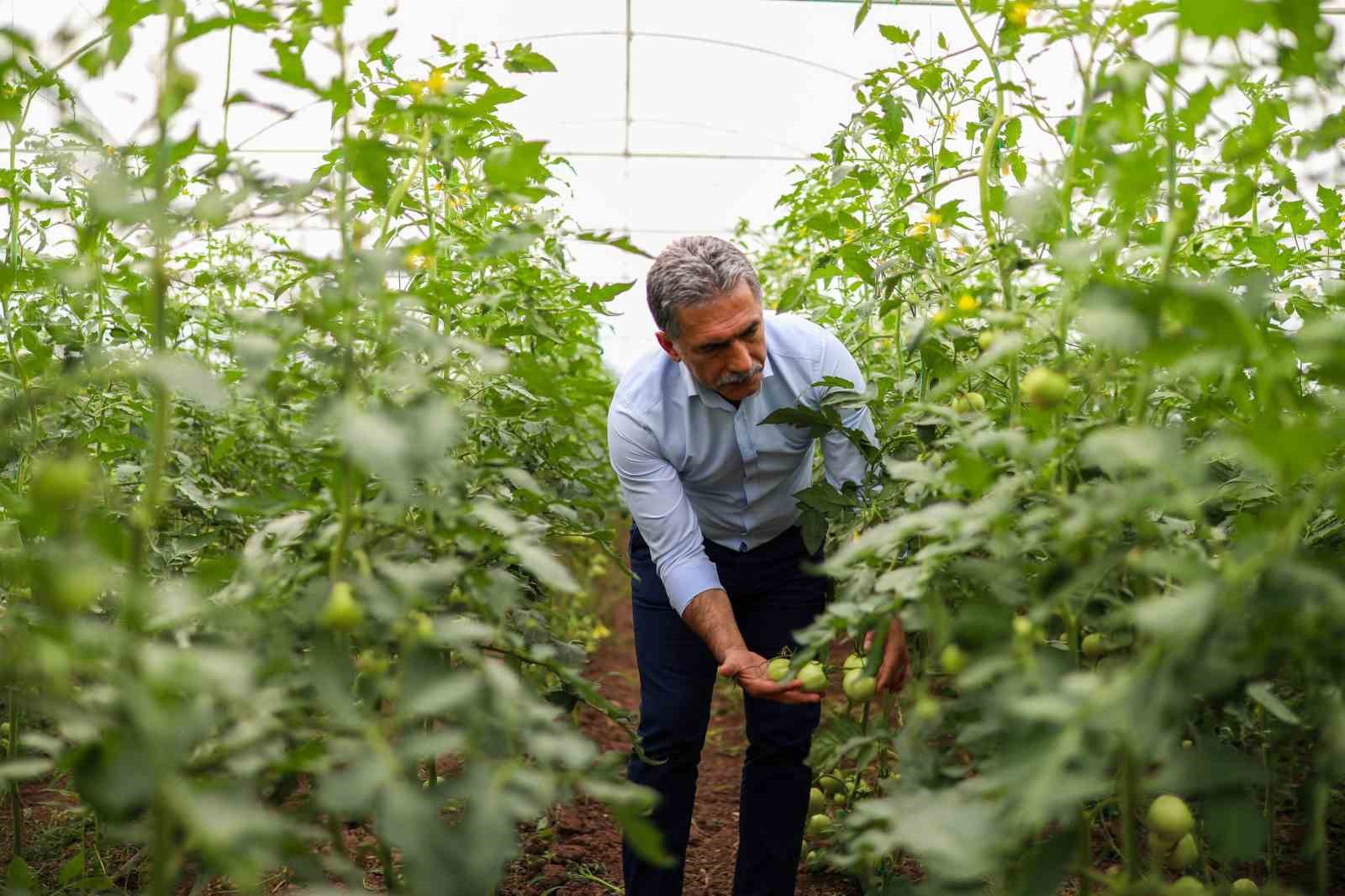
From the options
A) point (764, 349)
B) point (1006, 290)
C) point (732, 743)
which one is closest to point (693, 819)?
point (732, 743)

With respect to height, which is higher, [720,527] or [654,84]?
[654,84]

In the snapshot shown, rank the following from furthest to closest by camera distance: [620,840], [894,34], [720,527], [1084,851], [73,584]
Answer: [620,840]
[720,527]
[894,34]
[1084,851]
[73,584]

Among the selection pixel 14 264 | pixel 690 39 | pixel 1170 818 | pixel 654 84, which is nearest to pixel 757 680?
pixel 1170 818

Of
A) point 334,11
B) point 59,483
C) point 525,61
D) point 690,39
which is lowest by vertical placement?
point 59,483

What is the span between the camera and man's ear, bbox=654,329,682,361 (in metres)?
2.25

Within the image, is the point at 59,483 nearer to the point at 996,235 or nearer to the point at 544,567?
the point at 544,567

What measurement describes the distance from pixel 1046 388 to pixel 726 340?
1.03 m

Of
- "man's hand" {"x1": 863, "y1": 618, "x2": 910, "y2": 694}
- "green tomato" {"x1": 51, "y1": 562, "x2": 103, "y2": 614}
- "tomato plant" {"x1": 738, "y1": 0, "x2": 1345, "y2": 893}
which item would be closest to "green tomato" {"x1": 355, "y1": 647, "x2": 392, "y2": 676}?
"green tomato" {"x1": 51, "y1": 562, "x2": 103, "y2": 614}

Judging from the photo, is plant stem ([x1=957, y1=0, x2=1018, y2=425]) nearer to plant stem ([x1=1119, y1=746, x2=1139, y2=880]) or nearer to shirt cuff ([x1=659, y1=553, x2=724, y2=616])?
plant stem ([x1=1119, y1=746, x2=1139, y2=880])

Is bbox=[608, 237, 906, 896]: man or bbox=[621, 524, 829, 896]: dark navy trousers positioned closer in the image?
bbox=[608, 237, 906, 896]: man

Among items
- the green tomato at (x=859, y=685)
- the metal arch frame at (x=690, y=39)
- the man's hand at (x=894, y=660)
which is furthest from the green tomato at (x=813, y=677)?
the metal arch frame at (x=690, y=39)

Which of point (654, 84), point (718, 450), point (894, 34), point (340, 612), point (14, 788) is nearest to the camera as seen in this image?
point (340, 612)

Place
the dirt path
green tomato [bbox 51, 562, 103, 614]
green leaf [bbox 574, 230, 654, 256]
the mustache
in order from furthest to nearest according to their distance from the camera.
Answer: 1. the dirt path
2. the mustache
3. green leaf [bbox 574, 230, 654, 256]
4. green tomato [bbox 51, 562, 103, 614]

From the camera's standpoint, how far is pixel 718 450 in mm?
2365
